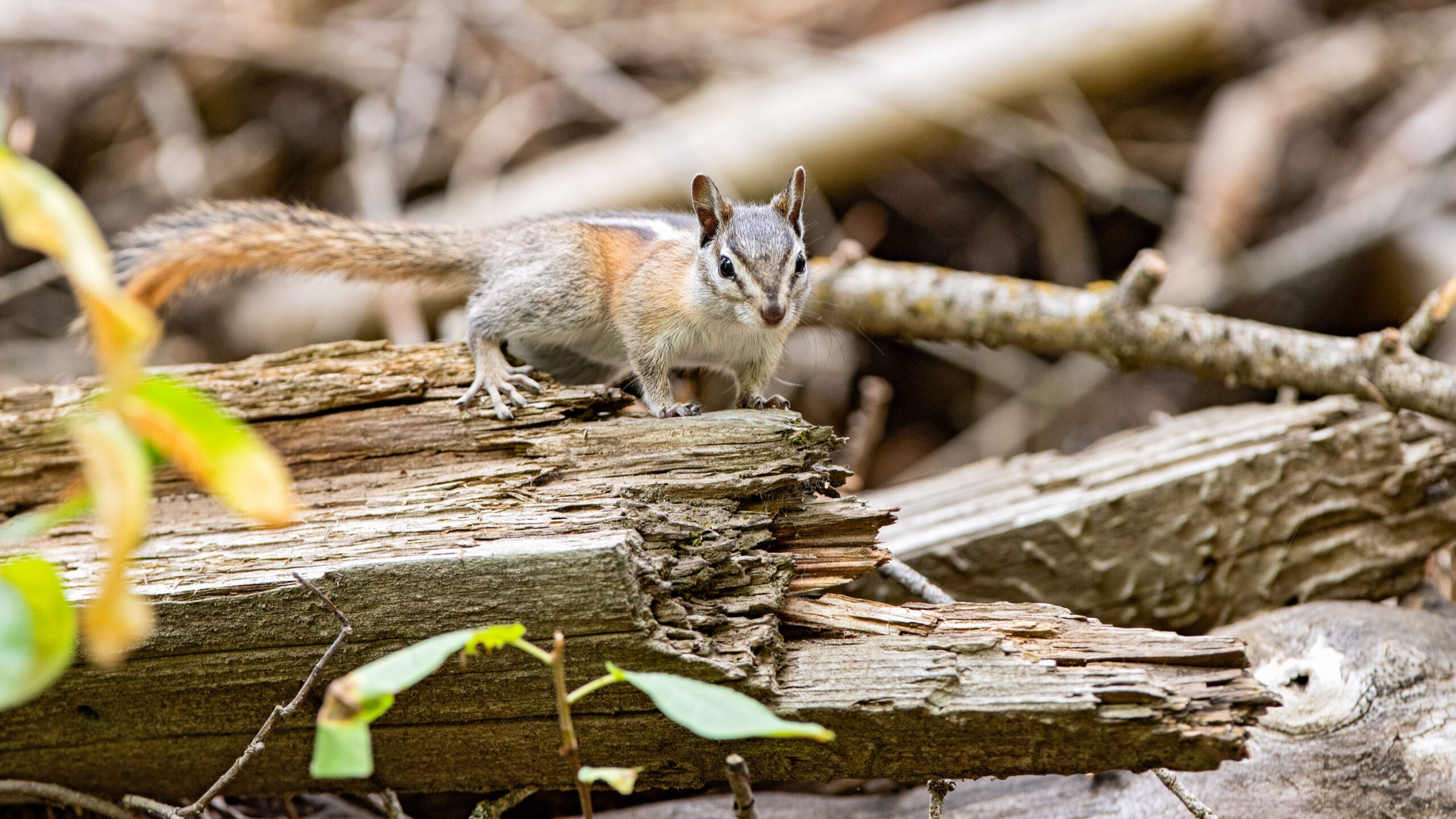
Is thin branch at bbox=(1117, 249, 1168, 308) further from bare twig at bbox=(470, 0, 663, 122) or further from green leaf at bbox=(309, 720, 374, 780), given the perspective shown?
bare twig at bbox=(470, 0, 663, 122)

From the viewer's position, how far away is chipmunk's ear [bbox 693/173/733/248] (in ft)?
11.7

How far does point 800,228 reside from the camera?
3.70 meters

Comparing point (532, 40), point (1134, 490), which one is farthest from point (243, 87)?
point (1134, 490)

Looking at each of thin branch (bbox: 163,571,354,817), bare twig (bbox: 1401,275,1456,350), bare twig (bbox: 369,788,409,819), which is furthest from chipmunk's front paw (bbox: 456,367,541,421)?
bare twig (bbox: 1401,275,1456,350)

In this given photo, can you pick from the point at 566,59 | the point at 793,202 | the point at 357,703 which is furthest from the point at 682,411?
the point at 566,59

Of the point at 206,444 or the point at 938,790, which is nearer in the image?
the point at 206,444

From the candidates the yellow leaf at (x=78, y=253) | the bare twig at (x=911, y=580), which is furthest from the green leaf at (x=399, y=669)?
the bare twig at (x=911, y=580)

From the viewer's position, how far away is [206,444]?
99 centimetres

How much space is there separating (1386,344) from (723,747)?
268 centimetres

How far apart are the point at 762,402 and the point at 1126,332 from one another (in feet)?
4.79

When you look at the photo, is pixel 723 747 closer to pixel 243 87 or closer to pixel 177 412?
pixel 177 412

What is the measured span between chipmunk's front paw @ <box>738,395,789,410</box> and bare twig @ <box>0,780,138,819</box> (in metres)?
1.99

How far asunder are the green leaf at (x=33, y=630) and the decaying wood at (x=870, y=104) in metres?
5.18

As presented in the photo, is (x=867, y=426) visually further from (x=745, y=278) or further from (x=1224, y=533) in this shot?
(x=1224, y=533)
